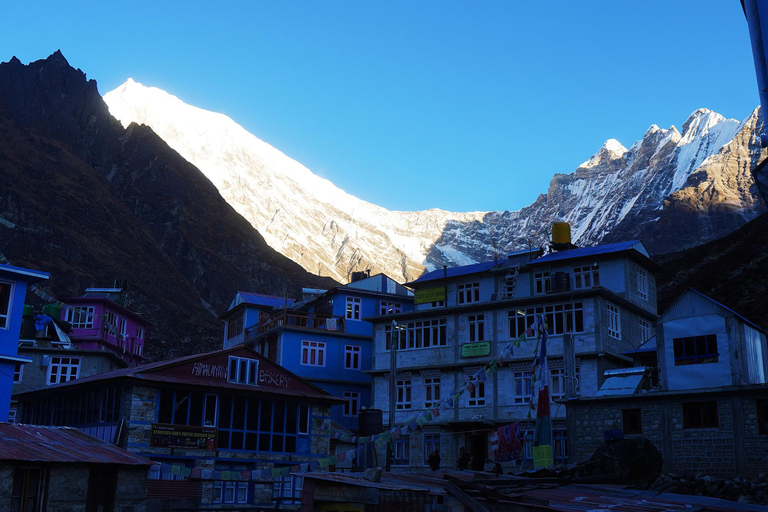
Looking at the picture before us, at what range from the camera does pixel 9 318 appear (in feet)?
107

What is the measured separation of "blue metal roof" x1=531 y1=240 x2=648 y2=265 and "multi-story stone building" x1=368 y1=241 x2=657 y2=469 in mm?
94

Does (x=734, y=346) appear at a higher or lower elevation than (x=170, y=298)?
lower

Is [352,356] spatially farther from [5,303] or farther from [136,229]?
[136,229]

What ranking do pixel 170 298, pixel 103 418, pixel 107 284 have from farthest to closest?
pixel 170 298, pixel 107 284, pixel 103 418

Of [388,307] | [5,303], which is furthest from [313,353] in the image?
[5,303]

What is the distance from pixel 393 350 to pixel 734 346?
58.5 ft

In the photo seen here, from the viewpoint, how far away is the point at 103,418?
3688cm

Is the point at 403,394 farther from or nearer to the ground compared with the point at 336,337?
nearer to the ground

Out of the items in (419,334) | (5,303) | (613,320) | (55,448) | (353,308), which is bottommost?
(55,448)

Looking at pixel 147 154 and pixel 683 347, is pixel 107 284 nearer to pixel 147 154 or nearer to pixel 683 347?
pixel 147 154

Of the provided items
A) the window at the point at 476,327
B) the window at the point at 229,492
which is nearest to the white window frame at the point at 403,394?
the window at the point at 476,327

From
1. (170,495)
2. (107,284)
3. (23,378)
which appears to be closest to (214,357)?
(170,495)

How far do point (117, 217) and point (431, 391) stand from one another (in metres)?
103

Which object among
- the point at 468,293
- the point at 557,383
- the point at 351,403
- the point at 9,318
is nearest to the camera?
the point at 9,318
